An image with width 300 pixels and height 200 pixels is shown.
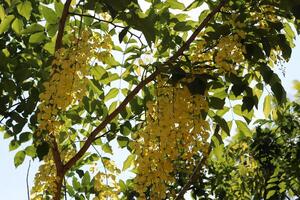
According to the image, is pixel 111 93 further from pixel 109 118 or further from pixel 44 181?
pixel 44 181

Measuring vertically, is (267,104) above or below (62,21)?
below

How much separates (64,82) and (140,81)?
0.68 m

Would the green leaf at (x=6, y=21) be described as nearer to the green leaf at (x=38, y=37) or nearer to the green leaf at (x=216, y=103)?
the green leaf at (x=38, y=37)

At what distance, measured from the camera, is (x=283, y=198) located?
4312mm

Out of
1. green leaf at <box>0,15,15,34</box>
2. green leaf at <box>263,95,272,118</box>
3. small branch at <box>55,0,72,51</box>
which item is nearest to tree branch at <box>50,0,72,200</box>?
small branch at <box>55,0,72,51</box>

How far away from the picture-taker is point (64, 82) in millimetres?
2598

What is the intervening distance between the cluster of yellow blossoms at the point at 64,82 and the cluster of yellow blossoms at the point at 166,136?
395mm

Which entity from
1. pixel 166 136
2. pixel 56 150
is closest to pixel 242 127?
pixel 166 136

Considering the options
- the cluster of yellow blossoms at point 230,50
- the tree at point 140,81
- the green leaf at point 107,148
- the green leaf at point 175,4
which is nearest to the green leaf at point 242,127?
the tree at point 140,81

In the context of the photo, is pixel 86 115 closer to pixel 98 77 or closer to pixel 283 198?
pixel 98 77

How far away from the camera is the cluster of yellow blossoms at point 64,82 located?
8.47 feet

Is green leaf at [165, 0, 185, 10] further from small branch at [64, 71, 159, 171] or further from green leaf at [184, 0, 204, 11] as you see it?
small branch at [64, 71, 159, 171]

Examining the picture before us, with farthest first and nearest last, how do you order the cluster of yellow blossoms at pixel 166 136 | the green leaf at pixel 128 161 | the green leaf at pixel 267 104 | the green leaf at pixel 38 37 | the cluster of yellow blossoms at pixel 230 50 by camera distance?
the green leaf at pixel 128 161
the green leaf at pixel 267 104
the green leaf at pixel 38 37
the cluster of yellow blossoms at pixel 230 50
the cluster of yellow blossoms at pixel 166 136

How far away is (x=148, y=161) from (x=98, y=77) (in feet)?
2.92
